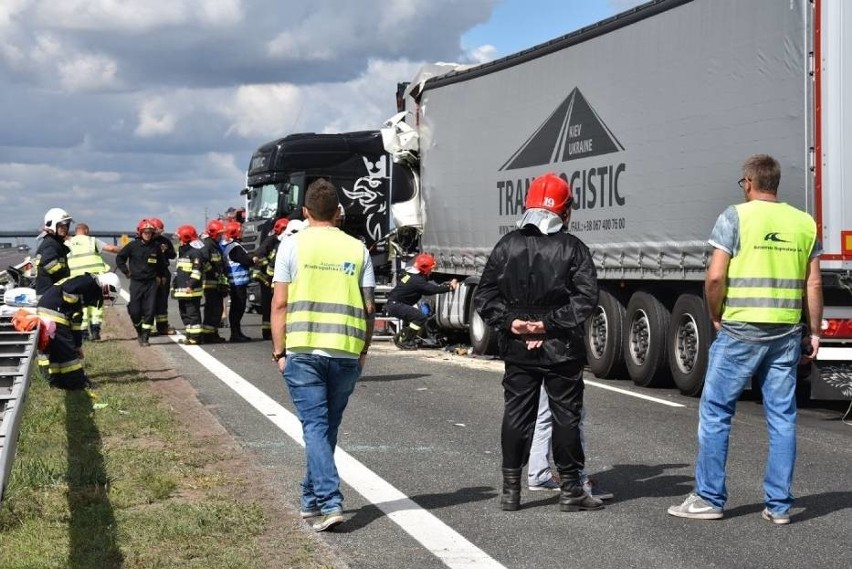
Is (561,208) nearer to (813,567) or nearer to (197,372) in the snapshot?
(813,567)

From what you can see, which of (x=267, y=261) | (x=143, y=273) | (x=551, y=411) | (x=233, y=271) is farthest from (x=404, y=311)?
(x=551, y=411)

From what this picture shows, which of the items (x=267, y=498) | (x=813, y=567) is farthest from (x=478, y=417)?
(x=813, y=567)

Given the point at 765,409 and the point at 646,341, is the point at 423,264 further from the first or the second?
the point at 765,409

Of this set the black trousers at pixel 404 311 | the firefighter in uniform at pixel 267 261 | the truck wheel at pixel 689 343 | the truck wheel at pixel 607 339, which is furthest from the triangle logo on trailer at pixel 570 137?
the firefighter in uniform at pixel 267 261

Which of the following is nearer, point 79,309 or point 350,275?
point 350,275

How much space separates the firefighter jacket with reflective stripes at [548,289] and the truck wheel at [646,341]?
7.11 meters

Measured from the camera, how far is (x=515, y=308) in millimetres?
7172

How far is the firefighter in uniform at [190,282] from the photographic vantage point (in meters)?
20.4

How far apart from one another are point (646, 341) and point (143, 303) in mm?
8801

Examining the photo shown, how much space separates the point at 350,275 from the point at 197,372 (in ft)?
29.7

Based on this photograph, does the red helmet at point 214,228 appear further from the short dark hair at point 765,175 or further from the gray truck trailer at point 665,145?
the short dark hair at point 765,175

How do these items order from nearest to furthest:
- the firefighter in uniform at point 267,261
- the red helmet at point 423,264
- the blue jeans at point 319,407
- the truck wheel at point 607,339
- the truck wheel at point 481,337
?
the blue jeans at point 319,407 → the truck wheel at point 607,339 → the red helmet at point 423,264 → the truck wheel at point 481,337 → the firefighter in uniform at point 267,261

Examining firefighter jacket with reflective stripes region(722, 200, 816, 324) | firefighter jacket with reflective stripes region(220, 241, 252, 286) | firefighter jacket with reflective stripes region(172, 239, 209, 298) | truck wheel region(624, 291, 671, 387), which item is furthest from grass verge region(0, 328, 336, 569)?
firefighter jacket with reflective stripes region(220, 241, 252, 286)

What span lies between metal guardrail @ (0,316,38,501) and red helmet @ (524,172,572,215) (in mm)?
2792
